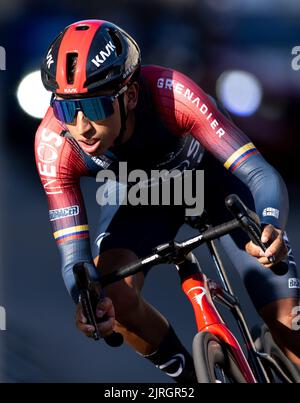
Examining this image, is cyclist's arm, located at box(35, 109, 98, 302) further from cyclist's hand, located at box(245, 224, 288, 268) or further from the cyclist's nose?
cyclist's hand, located at box(245, 224, 288, 268)

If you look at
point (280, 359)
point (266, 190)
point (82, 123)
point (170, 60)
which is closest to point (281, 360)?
point (280, 359)

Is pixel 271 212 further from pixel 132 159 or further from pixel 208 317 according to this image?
pixel 132 159

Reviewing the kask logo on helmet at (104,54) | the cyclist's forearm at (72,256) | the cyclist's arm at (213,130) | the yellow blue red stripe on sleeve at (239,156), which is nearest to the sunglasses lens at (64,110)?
the kask logo on helmet at (104,54)

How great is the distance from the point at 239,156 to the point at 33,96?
A: 13.9ft

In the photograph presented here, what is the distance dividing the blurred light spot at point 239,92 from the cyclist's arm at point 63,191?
13.1 ft

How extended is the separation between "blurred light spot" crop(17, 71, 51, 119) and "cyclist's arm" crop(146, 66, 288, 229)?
3.75 m

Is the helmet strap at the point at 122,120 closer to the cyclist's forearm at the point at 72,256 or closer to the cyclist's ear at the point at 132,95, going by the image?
the cyclist's ear at the point at 132,95

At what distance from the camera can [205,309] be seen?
17.1 ft

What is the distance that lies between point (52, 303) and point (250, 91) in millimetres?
2833

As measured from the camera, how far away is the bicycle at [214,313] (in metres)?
4.77

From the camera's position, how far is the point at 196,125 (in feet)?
17.3
